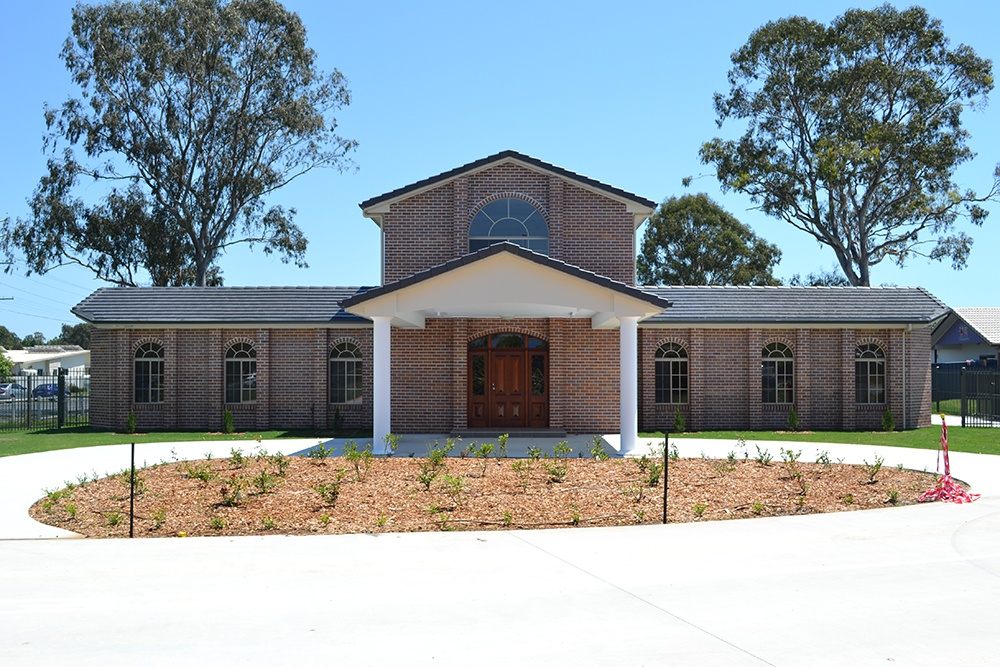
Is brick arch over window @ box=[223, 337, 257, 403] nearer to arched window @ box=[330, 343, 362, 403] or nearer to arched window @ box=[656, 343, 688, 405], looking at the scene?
arched window @ box=[330, 343, 362, 403]

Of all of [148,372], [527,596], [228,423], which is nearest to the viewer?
[527,596]

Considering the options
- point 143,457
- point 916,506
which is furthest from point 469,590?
point 143,457

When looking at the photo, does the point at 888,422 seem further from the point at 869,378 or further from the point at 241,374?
the point at 241,374

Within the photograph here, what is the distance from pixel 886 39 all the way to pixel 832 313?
2680cm

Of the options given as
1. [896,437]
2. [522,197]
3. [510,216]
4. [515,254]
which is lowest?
[896,437]

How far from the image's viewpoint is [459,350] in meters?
23.5

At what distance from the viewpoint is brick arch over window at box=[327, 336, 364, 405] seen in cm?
2620

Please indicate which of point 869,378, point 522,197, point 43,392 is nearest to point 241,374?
point 522,197

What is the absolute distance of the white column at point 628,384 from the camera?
19609 millimetres

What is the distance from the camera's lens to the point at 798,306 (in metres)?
27.1

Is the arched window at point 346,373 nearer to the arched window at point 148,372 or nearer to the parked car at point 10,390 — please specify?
the arched window at point 148,372

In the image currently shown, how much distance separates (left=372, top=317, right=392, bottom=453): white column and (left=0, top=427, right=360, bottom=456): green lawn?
149 inches

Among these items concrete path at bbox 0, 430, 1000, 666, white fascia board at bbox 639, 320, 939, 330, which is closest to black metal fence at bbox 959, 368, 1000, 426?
white fascia board at bbox 639, 320, 939, 330

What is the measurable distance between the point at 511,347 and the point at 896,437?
1077cm
